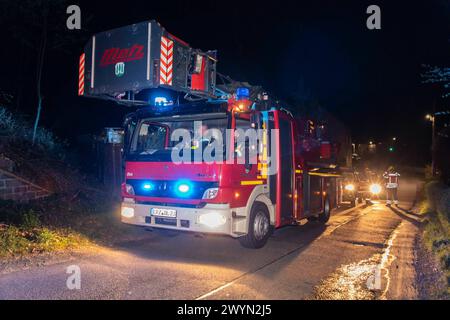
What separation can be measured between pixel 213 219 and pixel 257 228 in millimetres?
1202

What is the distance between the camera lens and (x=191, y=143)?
6836mm

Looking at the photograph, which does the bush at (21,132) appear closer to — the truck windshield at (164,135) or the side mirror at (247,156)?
the truck windshield at (164,135)

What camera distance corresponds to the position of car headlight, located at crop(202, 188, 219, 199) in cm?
620

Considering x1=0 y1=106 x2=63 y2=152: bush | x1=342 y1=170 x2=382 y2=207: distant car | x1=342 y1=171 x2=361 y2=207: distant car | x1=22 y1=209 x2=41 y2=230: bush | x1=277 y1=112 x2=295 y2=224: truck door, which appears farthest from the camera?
x1=342 y1=170 x2=382 y2=207: distant car

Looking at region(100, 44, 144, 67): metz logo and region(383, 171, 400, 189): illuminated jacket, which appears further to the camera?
region(383, 171, 400, 189): illuminated jacket

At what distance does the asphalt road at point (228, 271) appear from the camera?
468 cm

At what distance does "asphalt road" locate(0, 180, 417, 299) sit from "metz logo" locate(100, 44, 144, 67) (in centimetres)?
338

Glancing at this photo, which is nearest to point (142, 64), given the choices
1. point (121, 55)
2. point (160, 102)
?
point (121, 55)

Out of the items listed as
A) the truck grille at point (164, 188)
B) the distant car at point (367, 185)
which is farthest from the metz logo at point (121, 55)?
the distant car at point (367, 185)

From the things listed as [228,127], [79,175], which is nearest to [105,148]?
[79,175]

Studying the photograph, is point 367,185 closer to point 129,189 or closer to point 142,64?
point 129,189

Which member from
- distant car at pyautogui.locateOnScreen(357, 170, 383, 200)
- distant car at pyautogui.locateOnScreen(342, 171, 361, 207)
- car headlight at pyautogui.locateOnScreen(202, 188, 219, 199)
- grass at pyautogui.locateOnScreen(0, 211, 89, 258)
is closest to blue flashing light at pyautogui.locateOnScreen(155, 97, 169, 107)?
car headlight at pyautogui.locateOnScreen(202, 188, 219, 199)

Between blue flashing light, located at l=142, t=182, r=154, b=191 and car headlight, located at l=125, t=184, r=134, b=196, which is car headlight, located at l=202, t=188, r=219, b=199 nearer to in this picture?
blue flashing light, located at l=142, t=182, r=154, b=191

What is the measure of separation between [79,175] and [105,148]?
96 centimetres
